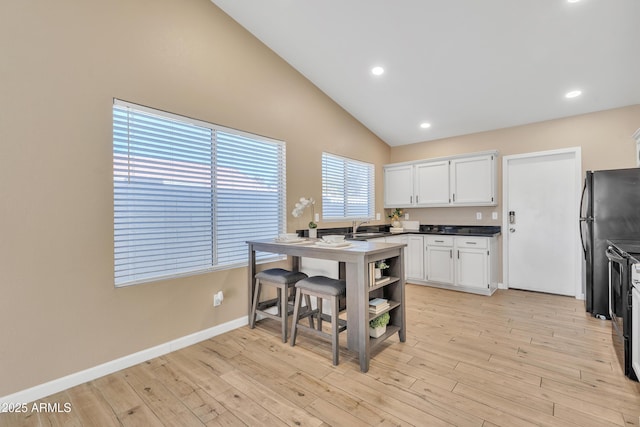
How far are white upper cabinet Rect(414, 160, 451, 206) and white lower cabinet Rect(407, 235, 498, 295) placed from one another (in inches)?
26.0

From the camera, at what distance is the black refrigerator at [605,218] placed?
122 inches

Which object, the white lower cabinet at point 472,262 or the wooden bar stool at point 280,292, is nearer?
the wooden bar stool at point 280,292

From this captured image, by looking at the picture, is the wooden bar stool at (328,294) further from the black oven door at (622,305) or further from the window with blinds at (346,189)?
the black oven door at (622,305)

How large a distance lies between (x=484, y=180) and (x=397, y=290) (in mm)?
2792

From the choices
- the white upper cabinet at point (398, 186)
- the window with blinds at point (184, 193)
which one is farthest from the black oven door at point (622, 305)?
the window with blinds at point (184, 193)

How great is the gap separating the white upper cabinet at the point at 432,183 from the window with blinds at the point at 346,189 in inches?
31.3

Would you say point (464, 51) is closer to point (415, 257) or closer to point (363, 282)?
point (363, 282)

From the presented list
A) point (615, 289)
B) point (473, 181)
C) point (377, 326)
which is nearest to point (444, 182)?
point (473, 181)

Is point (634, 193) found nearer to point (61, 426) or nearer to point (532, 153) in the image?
point (532, 153)

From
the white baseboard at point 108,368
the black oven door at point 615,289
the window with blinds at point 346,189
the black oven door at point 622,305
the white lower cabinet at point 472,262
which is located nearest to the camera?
the white baseboard at point 108,368

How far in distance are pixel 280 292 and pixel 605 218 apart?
3.64 meters

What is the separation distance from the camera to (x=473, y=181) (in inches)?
181

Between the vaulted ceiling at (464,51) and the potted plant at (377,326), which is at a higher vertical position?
the vaulted ceiling at (464,51)

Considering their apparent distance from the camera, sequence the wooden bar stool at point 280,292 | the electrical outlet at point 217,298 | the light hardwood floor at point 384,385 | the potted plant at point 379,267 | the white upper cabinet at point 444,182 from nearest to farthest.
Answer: the light hardwood floor at point 384,385 < the potted plant at point 379,267 < the wooden bar stool at point 280,292 < the electrical outlet at point 217,298 < the white upper cabinet at point 444,182
